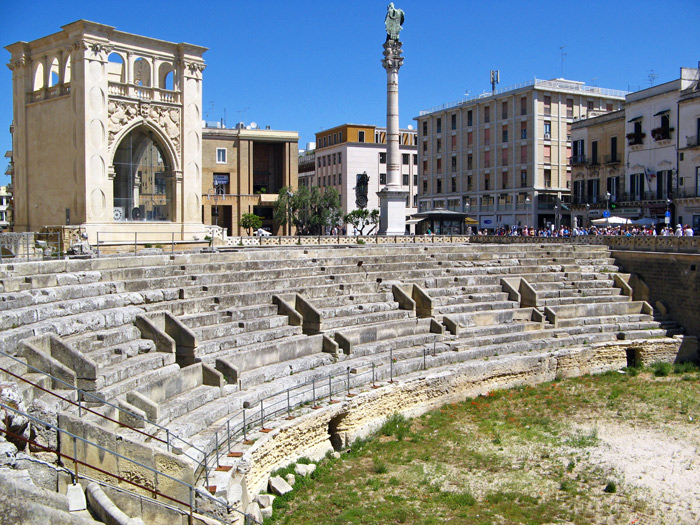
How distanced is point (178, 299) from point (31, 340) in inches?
221

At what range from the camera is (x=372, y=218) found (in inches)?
2810

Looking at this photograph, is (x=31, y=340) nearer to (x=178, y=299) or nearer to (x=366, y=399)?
(x=178, y=299)

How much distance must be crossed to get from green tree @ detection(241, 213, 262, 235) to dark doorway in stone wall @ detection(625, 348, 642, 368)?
34403 millimetres

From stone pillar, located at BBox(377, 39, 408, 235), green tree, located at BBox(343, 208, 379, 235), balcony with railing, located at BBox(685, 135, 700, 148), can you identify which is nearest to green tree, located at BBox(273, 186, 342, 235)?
green tree, located at BBox(343, 208, 379, 235)

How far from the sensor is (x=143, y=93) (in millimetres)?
27922

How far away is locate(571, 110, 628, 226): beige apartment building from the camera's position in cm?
4697

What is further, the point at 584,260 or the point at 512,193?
the point at 512,193

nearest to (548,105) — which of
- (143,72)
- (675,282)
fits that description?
(675,282)

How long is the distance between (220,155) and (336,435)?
138ft

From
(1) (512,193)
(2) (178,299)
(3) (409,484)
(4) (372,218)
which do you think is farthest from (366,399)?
(4) (372,218)

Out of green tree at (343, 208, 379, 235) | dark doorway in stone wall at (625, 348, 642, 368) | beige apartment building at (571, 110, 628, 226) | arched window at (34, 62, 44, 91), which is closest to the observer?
dark doorway in stone wall at (625, 348, 642, 368)

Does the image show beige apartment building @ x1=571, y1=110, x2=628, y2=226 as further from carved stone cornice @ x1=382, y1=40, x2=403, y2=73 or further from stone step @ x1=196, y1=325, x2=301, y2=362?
stone step @ x1=196, y1=325, x2=301, y2=362

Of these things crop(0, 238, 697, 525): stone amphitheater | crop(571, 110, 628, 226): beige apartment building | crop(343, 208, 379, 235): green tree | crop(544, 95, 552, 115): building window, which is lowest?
crop(0, 238, 697, 525): stone amphitheater

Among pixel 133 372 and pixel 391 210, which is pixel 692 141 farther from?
pixel 133 372
